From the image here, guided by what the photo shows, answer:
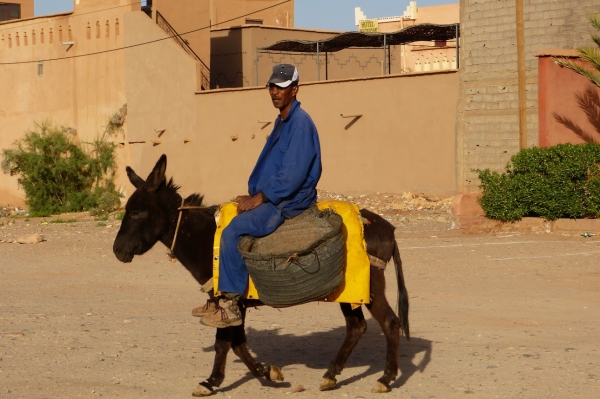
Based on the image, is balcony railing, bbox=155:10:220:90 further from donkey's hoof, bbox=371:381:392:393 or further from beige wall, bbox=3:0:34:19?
donkey's hoof, bbox=371:381:392:393

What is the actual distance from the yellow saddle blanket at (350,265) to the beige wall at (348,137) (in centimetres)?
1625

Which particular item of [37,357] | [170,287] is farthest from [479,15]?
[37,357]

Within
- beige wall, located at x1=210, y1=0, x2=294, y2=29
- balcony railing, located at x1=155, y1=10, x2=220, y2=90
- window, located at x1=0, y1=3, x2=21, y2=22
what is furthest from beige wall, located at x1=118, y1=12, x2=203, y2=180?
window, located at x1=0, y1=3, x2=21, y2=22

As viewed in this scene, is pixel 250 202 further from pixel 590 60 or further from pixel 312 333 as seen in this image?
pixel 590 60

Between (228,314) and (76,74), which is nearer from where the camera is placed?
(228,314)

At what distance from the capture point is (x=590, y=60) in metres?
16.8

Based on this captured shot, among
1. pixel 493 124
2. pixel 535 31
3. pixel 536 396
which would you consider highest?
pixel 535 31

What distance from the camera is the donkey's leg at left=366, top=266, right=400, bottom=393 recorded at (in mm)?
6422

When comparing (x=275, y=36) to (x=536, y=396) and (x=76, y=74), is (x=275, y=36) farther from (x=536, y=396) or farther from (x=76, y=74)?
(x=536, y=396)

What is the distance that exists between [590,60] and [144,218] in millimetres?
12173

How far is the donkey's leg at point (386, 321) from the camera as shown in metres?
6.42

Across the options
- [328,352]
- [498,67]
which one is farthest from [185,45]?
[328,352]

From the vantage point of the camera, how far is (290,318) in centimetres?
922

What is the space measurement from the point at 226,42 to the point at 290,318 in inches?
1005
